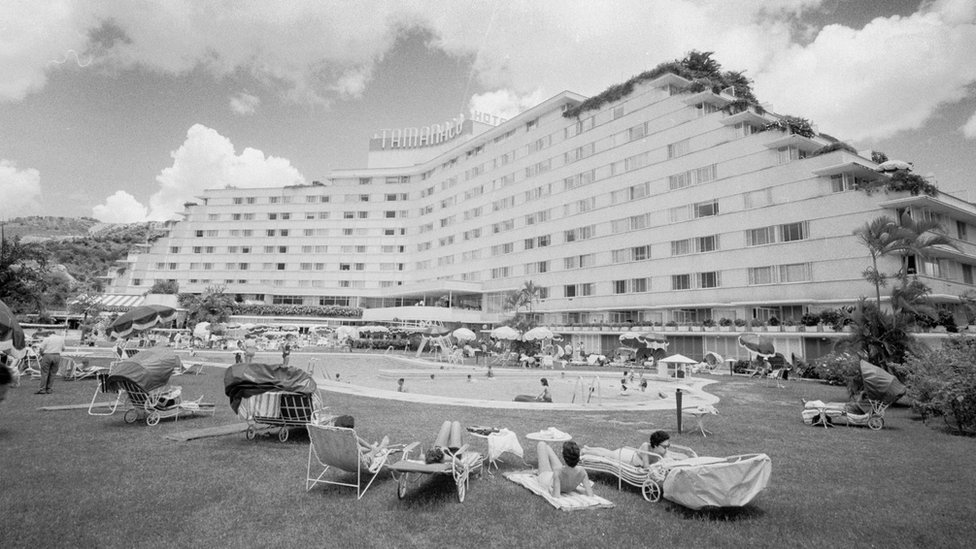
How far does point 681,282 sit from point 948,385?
3140 cm

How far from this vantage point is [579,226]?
5259 centimetres

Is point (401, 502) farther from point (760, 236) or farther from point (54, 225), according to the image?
point (54, 225)

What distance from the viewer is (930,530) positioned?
5723mm

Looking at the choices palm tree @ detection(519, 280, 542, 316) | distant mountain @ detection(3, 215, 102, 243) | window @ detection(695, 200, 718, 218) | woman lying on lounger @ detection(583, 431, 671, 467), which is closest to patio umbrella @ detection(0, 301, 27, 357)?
woman lying on lounger @ detection(583, 431, 671, 467)

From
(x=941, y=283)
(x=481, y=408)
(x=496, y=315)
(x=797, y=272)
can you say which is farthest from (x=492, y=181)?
(x=481, y=408)

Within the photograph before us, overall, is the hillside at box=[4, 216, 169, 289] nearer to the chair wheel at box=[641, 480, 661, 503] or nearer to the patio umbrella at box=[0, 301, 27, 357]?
the patio umbrella at box=[0, 301, 27, 357]

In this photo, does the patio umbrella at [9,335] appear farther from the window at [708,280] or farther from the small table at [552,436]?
the window at [708,280]

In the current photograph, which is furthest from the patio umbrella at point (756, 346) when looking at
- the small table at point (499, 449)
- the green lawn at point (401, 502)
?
the small table at point (499, 449)

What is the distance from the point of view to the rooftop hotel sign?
7769 centimetres

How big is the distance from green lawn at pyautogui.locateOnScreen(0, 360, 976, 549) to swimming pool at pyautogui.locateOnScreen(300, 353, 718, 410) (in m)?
5.29

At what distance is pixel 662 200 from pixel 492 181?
1011 inches

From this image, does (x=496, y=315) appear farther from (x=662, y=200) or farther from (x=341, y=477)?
(x=341, y=477)

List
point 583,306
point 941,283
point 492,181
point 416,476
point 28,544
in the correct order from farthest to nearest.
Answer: point 492,181 → point 583,306 → point 941,283 → point 416,476 → point 28,544

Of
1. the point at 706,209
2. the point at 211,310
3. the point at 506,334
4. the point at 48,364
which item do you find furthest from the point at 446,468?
the point at 211,310
